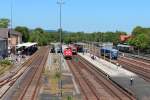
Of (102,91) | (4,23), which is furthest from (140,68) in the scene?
(4,23)

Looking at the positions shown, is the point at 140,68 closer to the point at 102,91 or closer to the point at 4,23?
the point at 102,91

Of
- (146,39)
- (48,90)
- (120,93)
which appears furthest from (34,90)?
(146,39)

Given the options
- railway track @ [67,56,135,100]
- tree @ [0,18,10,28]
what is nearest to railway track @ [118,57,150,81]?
railway track @ [67,56,135,100]

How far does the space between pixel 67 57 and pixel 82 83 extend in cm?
4575

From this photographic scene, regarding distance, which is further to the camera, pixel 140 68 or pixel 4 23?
pixel 4 23

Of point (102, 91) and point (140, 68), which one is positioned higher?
point (102, 91)

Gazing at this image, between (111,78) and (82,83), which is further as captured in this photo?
(111,78)

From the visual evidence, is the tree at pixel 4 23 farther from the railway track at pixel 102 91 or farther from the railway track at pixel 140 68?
the railway track at pixel 102 91

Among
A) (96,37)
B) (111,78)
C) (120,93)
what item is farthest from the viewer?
(96,37)

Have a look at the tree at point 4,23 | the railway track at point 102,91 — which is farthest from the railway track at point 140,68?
the tree at point 4,23

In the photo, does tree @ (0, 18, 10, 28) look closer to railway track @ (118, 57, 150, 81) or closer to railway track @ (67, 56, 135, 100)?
railway track @ (118, 57, 150, 81)

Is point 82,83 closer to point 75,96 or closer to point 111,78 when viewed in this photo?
point 111,78

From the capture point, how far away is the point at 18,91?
1527 inches

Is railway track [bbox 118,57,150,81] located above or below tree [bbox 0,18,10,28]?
below
